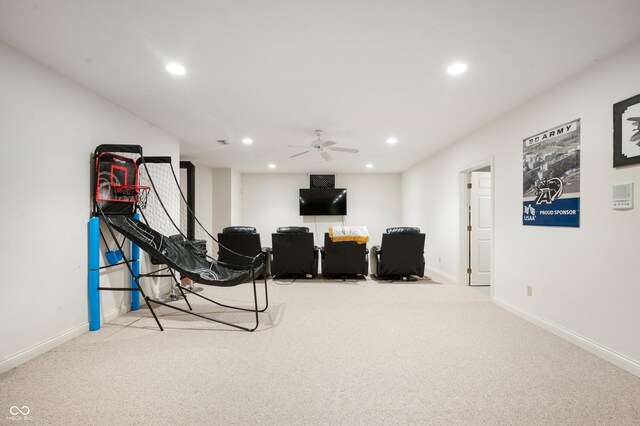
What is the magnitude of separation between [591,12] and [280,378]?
10.5 feet

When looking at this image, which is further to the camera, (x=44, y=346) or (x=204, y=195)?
(x=204, y=195)

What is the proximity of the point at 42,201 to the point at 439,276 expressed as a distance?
5.88 metres

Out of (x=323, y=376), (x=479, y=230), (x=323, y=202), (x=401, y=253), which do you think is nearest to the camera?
(x=323, y=376)

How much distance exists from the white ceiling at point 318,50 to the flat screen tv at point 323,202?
14.6ft

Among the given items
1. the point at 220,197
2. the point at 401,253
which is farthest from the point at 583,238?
the point at 220,197

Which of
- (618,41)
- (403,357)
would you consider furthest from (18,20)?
(618,41)

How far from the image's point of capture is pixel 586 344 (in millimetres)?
2422

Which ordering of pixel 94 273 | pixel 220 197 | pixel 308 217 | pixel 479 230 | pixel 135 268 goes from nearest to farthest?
1. pixel 94 273
2. pixel 135 268
3. pixel 479 230
4. pixel 220 197
5. pixel 308 217

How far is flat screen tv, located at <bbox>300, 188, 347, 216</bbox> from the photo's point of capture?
8188mm

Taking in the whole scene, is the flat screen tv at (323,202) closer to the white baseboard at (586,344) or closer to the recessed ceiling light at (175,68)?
the white baseboard at (586,344)

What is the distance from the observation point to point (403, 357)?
2271mm

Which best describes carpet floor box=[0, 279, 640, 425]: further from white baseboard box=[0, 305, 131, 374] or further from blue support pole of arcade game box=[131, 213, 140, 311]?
blue support pole of arcade game box=[131, 213, 140, 311]

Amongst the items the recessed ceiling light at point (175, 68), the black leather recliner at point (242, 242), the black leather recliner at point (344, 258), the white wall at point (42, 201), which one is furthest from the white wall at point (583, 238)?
the white wall at point (42, 201)

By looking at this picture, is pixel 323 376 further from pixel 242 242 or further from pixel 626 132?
pixel 242 242
